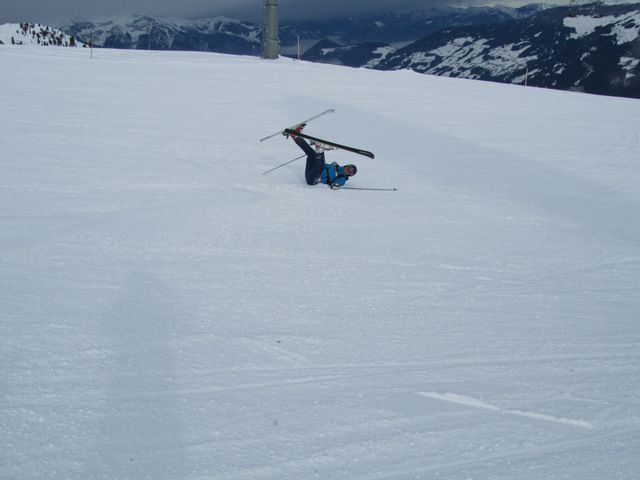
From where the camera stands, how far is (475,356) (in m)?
4.33

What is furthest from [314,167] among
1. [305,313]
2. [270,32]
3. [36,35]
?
[36,35]

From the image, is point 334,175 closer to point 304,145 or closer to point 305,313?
point 304,145

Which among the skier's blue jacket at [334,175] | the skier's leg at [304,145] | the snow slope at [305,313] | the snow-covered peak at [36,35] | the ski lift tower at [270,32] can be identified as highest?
the snow-covered peak at [36,35]

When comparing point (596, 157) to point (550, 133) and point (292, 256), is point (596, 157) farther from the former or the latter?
point (292, 256)

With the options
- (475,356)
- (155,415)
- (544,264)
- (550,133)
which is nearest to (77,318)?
(155,415)

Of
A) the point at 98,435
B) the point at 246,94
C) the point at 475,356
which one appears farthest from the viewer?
the point at 246,94

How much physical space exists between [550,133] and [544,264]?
10328 millimetres

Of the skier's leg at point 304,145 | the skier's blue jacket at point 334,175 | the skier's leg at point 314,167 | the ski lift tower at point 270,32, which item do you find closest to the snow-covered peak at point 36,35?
the ski lift tower at point 270,32

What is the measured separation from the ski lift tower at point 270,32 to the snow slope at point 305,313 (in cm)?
1774

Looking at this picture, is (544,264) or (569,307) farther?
(544,264)

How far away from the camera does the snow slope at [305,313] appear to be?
3.25 meters

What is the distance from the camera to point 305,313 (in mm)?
4973

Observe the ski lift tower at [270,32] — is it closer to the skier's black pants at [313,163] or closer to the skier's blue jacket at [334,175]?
the skier's black pants at [313,163]

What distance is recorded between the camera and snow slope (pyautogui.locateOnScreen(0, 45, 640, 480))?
3246 millimetres
